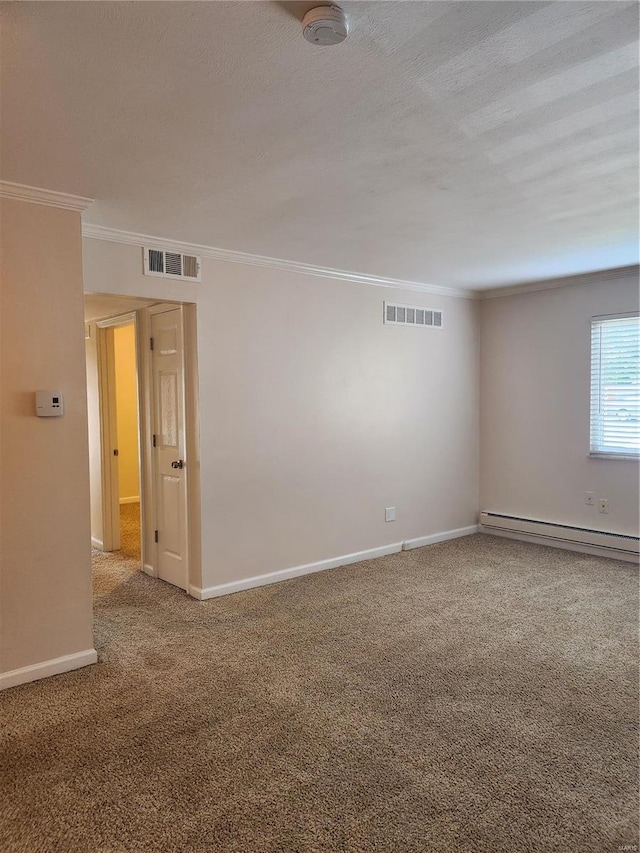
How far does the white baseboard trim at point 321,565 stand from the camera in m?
4.31

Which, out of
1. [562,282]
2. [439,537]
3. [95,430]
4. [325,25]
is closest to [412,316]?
[562,282]

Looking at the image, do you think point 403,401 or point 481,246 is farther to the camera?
point 403,401

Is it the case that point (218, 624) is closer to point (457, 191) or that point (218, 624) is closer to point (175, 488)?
point (175, 488)

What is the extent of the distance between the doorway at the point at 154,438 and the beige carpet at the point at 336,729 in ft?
1.88

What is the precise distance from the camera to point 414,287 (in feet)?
18.3

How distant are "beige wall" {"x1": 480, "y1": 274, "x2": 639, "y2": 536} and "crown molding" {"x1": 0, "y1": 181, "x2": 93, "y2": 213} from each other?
4236 mm

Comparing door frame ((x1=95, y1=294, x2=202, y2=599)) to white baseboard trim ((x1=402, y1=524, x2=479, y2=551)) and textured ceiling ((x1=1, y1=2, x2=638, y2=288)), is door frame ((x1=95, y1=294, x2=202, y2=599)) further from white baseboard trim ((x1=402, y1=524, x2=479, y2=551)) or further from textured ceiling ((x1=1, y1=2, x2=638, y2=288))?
white baseboard trim ((x1=402, y1=524, x2=479, y2=551))

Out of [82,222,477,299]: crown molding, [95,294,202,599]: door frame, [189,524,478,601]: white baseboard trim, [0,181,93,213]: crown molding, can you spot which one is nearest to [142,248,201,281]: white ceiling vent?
[82,222,477,299]: crown molding

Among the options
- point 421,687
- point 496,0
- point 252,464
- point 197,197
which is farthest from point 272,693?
point 496,0

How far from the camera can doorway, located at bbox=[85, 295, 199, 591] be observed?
4332 mm

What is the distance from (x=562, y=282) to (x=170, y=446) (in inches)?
151

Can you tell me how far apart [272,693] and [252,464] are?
192cm

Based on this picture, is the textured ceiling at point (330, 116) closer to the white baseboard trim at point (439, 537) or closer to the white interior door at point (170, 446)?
the white interior door at point (170, 446)

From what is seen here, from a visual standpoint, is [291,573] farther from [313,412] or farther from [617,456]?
[617,456]
